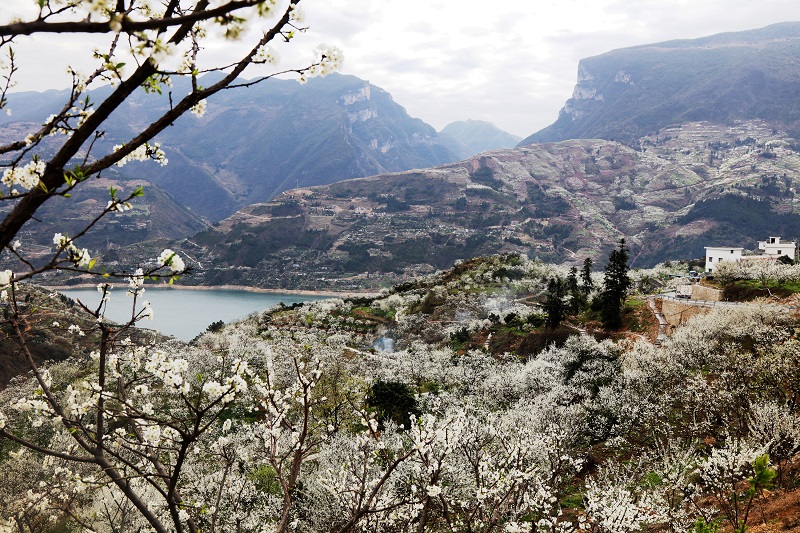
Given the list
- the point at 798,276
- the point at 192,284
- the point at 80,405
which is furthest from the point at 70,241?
the point at 192,284

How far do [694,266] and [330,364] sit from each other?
68.4m

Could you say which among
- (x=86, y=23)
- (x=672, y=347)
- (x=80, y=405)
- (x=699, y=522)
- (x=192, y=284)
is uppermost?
(x=86, y=23)

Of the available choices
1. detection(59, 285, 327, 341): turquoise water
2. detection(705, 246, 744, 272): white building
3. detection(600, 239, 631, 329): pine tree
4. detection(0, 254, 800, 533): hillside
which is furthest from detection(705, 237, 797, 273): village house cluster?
detection(59, 285, 327, 341): turquoise water

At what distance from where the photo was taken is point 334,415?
2161 cm

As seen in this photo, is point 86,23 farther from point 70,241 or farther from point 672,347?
point 672,347

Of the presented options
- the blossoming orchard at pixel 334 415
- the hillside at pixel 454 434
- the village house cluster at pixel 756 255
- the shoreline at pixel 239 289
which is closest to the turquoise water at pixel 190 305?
the shoreline at pixel 239 289

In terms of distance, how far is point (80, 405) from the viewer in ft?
13.5

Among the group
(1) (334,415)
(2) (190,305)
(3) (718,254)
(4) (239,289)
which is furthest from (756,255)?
(4) (239,289)

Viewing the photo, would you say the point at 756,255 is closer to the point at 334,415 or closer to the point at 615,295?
the point at 615,295

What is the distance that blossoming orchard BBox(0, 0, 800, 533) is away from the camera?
10.1 ft

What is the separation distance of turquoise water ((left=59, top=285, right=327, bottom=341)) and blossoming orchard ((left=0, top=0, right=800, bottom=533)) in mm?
57864

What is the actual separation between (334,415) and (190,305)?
119 metres

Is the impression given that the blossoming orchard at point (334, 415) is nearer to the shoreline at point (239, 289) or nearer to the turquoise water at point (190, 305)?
the turquoise water at point (190, 305)

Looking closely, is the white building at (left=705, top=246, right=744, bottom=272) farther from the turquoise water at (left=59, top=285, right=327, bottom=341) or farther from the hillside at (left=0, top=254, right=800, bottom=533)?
the turquoise water at (left=59, top=285, right=327, bottom=341)
